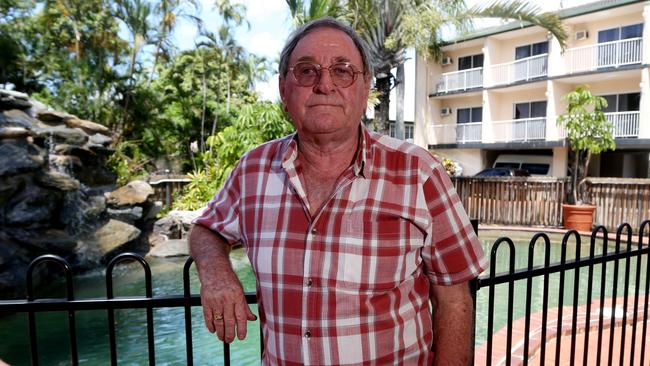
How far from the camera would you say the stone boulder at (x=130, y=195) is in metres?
11.6

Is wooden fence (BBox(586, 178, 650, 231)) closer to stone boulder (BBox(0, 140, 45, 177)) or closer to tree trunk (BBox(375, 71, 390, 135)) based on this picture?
tree trunk (BBox(375, 71, 390, 135))

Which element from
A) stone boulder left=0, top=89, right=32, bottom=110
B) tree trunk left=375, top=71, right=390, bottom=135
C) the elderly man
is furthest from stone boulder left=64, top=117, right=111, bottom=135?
the elderly man

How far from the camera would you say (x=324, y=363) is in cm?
141

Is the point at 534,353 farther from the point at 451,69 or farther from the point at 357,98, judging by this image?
the point at 451,69

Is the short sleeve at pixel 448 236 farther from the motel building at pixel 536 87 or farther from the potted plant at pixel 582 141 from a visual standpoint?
the motel building at pixel 536 87

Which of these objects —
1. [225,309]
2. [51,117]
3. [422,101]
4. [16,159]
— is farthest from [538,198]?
[225,309]

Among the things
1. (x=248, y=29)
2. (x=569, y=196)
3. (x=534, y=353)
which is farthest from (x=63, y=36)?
(x=534, y=353)

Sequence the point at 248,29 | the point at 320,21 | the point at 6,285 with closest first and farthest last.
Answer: the point at 320,21, the point at 6,285, the point at 248,29

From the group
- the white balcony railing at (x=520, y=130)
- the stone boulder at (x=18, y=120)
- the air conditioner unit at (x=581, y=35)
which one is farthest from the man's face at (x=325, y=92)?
the air conditioner unit at (x=581, y=35)

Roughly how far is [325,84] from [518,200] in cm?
1397

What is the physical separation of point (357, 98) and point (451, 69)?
961 inches

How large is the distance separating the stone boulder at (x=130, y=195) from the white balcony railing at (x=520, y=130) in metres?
16.4

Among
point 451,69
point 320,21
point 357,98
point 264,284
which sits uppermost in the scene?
point 451,69

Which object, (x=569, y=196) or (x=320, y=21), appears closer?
(x=320, y=21)
